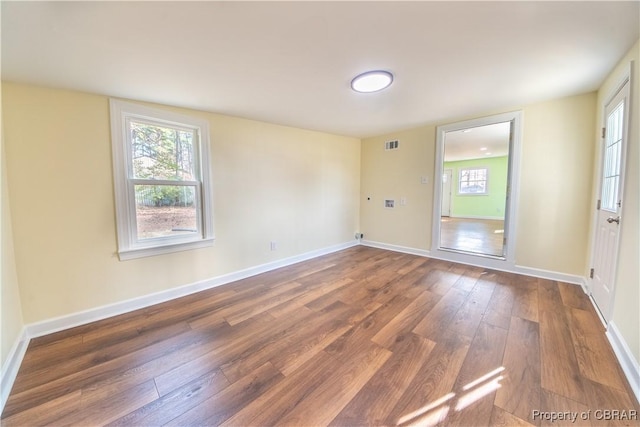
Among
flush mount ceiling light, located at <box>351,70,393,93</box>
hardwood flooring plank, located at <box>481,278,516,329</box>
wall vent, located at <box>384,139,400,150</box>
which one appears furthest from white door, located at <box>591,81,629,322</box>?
wall vent, located at <box>384,139,400,150</box>

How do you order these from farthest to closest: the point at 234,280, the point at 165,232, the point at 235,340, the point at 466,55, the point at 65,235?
the point at 234,280, the point at 165,232, the point at 65,235, the point at 235,340, the point at 466,55

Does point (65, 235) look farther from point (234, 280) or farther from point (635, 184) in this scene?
point (635, 184)

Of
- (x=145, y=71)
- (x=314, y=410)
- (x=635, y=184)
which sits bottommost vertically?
(x=314, y=410)

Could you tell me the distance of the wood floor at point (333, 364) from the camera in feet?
4.24

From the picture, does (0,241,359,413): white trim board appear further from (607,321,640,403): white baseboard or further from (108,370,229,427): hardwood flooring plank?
(607,321,640,403): white baseboard

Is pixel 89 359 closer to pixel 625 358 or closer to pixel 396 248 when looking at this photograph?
pixel 625 358

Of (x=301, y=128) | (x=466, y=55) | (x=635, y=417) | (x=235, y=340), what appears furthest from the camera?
(x=301, y=128)

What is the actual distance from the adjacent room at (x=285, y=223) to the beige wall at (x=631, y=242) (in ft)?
0.07

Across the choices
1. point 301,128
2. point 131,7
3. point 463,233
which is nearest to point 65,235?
point 131,7

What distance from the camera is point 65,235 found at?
216 cm

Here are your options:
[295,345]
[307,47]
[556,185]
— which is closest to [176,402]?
[295,345]

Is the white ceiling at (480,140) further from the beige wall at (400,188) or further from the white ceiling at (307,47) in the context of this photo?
the white ceiling at (307,47)

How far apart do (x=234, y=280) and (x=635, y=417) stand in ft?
11.1

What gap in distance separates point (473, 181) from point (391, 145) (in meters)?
6.47
